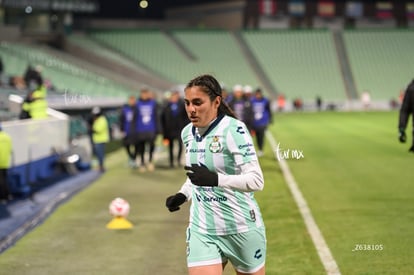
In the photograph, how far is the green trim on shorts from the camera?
18.2ft

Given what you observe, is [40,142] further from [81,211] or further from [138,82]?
[138,82]

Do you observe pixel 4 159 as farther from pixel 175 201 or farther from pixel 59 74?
pixel 59 74

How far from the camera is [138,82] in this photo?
2432 inches

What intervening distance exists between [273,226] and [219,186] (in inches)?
270

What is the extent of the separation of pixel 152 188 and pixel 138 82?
1754 inches

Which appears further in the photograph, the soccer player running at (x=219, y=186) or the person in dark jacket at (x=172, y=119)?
the person in dark jacket at (x=172, y=119)

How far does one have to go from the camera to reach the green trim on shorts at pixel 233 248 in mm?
5539

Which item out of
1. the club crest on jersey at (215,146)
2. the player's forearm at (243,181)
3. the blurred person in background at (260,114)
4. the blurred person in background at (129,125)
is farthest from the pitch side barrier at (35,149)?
the player's forearm at (243,181)

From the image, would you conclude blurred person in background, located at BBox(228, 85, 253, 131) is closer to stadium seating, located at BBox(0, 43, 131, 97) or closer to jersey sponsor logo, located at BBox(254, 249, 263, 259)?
stadium seating, located at BBox(0, 43, 131, 97)

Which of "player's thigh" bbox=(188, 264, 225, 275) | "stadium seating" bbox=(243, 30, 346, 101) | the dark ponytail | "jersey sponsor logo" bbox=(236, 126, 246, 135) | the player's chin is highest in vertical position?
the dark ponytail

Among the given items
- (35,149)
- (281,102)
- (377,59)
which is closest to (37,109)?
(35,149)

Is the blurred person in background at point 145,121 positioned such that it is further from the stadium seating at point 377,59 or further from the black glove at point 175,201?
the black glove at point 175,201

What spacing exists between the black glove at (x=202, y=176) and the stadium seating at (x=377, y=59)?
28.4 metres

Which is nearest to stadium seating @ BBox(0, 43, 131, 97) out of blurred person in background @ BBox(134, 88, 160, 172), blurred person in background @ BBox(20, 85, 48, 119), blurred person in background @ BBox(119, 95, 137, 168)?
blurred person in background @ BBox(119, 95, 137, 168)
